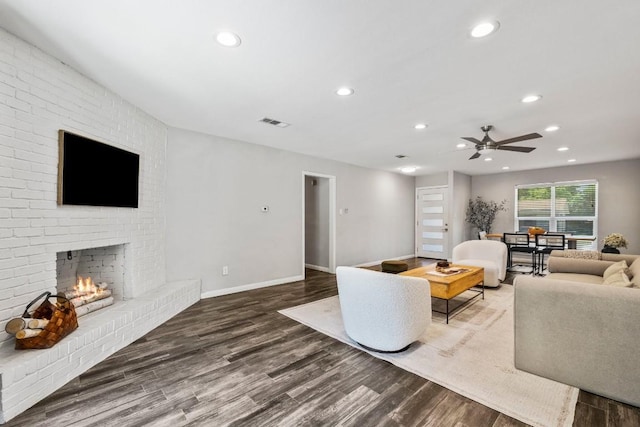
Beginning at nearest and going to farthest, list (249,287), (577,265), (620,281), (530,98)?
(620,281) < (530,98) < (577,265) < (249,287)

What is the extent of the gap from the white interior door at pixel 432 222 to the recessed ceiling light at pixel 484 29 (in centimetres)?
645

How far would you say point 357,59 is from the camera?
229cm

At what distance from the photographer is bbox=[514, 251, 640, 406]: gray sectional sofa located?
1895 millimetres

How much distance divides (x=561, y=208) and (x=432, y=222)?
3063 mm

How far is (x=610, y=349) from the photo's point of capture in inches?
76.4

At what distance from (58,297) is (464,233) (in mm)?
8659

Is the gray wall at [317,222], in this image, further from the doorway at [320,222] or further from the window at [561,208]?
the window at [561,208]

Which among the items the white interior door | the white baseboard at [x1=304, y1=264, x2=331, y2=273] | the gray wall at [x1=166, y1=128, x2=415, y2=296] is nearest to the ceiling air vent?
the gray wall at [x1=166, y1=128, x2=415, y2=296]

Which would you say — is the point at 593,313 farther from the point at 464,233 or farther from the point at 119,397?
the point at 464,233

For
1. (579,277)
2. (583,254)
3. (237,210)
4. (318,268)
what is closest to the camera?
(579,277)

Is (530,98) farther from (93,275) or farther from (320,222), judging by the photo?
(93,275)

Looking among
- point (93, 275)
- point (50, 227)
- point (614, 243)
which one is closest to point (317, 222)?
point (93, 275)

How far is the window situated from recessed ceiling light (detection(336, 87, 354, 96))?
23.1 ft

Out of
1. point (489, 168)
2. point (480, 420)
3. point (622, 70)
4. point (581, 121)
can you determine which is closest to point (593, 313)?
point (480, 420)
